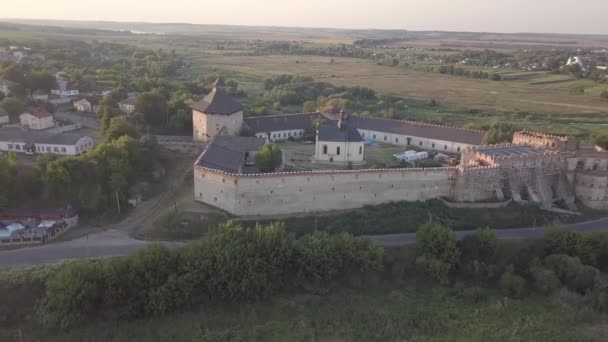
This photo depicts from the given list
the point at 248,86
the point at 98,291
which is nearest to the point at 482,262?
the point at 98,291

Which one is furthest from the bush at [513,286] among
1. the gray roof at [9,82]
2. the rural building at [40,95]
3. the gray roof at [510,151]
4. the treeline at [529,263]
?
the gray roof at [9,82]

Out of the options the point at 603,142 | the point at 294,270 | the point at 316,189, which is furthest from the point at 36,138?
the point at 603,142

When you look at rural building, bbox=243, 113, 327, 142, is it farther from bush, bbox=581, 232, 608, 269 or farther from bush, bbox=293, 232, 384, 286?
bush, bbox=581, 232, 608, 269

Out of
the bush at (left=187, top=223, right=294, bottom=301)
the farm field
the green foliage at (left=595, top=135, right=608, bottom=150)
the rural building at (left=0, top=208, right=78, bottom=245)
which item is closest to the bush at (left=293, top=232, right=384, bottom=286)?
the bush at (left=187, top=223, right=294, bottom=301)

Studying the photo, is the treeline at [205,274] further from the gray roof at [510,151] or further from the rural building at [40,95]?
the rural building at [40,95]

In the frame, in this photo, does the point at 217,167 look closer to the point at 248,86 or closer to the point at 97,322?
the point at 97,322

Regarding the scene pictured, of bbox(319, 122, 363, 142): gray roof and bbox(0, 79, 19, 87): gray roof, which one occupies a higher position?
bbox(0, 79, 19, 87): gray roof

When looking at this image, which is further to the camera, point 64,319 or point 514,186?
point 514,186
